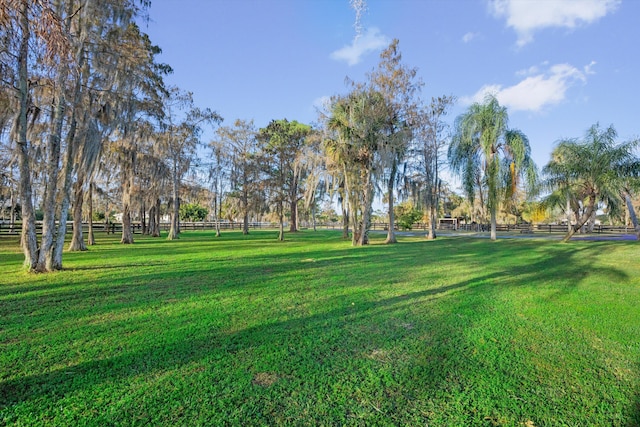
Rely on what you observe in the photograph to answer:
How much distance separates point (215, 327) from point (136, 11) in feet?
27.8

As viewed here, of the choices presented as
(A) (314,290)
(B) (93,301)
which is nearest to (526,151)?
(A) (314,290)

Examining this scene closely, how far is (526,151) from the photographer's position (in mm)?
17828

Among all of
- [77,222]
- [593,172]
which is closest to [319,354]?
[77,222]

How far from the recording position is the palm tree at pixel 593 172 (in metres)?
15.5

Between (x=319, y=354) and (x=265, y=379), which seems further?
(x=319, y=354)

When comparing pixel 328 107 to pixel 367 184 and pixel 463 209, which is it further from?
pixel 463 209

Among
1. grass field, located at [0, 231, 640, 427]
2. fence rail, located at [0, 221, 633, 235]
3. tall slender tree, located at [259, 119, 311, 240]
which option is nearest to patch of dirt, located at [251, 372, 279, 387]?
grass field, located at [0, 231, 640, 427]

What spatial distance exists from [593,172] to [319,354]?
19215 millimetres

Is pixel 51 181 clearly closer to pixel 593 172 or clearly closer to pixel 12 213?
pixel 12 213

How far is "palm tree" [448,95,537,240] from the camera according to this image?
58.7 feet

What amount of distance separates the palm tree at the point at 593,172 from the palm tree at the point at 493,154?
1.36 meters

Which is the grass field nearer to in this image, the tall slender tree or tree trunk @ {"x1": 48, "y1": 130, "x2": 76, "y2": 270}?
tree trunk @ {"x1": 48, "y1": 130, "x2": 76, "y2": 270}

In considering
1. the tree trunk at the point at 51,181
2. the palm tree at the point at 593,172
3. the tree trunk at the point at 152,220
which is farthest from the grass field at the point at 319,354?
the tree trunk at the point at 152,220

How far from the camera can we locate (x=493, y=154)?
722 inches
